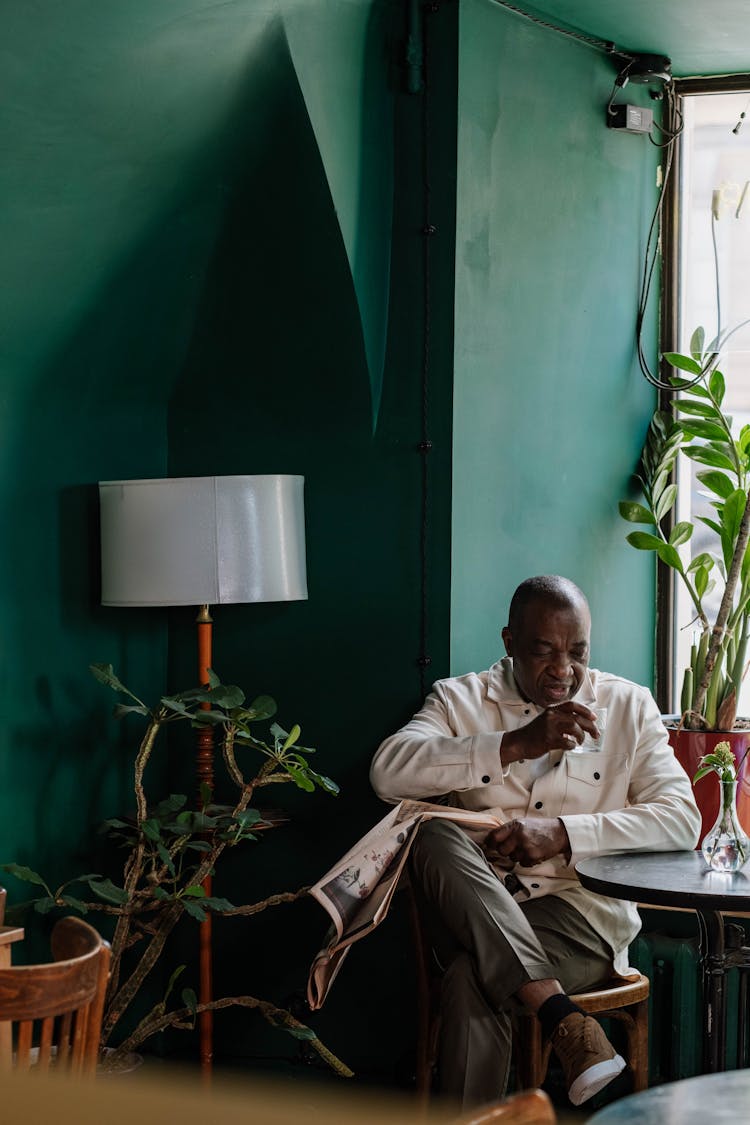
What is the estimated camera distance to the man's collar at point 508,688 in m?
3.37

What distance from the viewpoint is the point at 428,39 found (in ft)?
12.1

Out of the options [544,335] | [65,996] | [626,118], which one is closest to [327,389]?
[544,335]

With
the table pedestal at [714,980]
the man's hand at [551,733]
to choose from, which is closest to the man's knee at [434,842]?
the man's hand at [551,733]

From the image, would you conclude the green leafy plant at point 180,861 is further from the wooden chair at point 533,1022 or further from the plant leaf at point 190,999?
the wooden chair at point 533,1022

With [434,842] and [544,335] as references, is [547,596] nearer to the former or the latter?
[434,842]

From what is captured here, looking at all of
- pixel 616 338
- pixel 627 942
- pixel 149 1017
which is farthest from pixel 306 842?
pixel 616 338

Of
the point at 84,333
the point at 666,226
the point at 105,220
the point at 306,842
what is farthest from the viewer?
the point at 666,226

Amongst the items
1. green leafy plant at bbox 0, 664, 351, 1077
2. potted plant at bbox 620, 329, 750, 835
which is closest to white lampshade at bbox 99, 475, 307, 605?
green leafy plant at bbox 0, 664, 351, 1077

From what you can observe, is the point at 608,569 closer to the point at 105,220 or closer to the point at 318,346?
the point at 318,346

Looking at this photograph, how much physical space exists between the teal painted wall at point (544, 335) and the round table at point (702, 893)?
0.91 m

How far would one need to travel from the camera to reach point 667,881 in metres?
2.73

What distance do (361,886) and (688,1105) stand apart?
5.38 feet

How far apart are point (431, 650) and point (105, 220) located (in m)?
1.44

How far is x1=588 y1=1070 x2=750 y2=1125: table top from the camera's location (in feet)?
4.69
